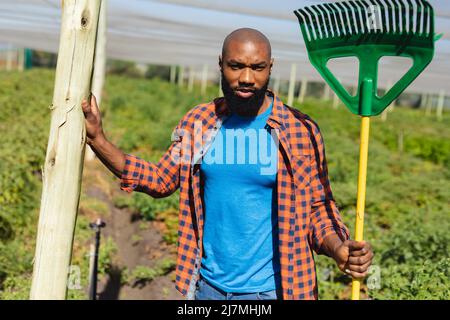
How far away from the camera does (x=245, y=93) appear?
1952mm

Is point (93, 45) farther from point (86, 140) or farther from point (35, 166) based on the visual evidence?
point (35, 166)

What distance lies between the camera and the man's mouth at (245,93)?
1.95 m

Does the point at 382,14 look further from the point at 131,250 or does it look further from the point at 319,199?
the point at 131,250

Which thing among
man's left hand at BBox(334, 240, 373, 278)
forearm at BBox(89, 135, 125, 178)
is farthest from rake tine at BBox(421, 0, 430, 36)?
forearm at BBox(89, 135, 125, 178)

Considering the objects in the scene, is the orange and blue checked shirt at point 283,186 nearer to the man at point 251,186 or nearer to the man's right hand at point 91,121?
the man at point 251,186

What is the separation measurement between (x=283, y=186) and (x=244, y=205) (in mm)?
142

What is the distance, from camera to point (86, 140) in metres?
2.02

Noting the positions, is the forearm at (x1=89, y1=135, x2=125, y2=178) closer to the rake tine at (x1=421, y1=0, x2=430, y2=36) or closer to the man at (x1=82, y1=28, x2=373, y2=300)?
the man at (x1=82, y1=28, x2=373, y2=300)

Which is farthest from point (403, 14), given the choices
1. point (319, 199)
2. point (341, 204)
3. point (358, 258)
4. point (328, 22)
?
point (341, 204)

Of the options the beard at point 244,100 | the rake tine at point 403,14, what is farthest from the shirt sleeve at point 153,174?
the rake tine at point 403,14

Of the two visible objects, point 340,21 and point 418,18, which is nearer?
point 418,18

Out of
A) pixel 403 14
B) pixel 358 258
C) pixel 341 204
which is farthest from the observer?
pixel 341 204

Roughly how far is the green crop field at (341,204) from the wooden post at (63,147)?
1005 mm
